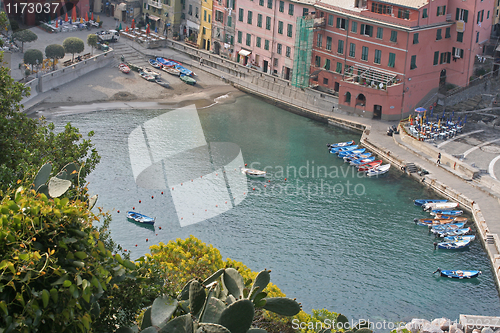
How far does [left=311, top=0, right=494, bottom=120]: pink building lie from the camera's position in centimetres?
8319

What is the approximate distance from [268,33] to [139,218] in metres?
46.5

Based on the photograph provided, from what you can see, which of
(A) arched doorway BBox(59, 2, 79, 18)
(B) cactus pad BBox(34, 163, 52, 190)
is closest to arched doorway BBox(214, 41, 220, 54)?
(A) arched doorway BBox(59, 2, 79, 18)

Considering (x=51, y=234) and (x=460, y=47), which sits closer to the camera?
(x=51, y=234)

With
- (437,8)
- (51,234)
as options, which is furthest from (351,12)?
(51,234)

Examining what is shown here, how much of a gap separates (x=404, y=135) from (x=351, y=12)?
1918 centimetres

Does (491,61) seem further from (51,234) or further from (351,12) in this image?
(51,234)

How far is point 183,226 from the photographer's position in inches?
2411

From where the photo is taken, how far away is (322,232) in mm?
60781

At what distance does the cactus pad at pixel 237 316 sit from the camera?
15.0 meters

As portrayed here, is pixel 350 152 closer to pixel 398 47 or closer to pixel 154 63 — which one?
pixel 398 47

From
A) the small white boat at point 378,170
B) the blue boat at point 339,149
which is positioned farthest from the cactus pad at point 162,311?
the blue boat at point 339,149

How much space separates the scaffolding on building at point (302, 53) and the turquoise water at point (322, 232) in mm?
14103

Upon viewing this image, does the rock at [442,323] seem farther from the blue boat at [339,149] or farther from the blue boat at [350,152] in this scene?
the blue boat at [339,149]

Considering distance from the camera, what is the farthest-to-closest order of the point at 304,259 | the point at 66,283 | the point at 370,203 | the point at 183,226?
the point at 370,203, the point at 183,226, the point at 304,259, the point at 66,283
